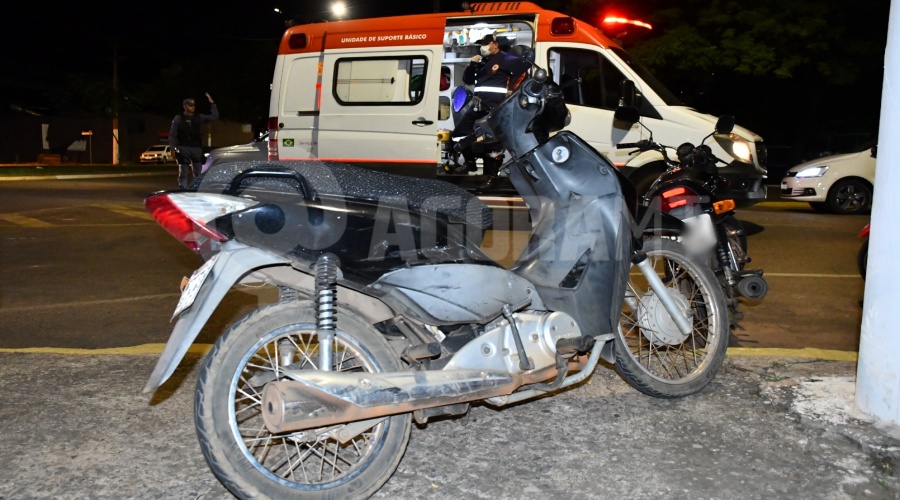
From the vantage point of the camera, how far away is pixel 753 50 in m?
21.4

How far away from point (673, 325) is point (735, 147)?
6.68m

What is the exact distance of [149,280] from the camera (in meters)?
7.43

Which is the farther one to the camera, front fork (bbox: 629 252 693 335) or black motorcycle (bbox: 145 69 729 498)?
front fork (bbox: 629 252 693 335)

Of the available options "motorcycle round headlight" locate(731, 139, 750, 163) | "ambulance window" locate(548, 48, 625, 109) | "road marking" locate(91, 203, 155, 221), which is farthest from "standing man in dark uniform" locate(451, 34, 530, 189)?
"road marking" locate(91, 203, 155, 221)

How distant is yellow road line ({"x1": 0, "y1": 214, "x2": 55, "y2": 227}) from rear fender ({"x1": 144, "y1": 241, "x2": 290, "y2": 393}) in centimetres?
963

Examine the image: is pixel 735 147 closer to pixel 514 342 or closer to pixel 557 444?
pixel 557 444

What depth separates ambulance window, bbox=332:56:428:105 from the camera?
36.5ft

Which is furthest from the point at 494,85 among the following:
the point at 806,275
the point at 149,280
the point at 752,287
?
the point at 806,275

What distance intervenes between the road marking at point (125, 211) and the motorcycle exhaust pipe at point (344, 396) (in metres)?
10.2

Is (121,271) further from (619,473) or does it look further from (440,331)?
(619,473)

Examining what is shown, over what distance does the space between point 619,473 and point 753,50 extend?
793 inches

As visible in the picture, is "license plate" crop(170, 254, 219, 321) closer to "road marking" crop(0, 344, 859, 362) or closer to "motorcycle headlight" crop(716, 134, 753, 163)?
"road marking" crop(0, 344, 859, 362)

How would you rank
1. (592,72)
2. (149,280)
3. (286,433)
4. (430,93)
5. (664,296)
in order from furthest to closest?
(430,93) < (592,72) < (149,280) < (664,296) < (286,433)

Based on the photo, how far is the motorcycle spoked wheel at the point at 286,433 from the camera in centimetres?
279
